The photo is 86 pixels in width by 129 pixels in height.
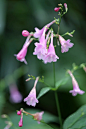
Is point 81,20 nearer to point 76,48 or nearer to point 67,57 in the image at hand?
point 76,48

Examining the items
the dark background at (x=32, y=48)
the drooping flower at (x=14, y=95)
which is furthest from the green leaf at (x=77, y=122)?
the drooping flower at (x=14, y=95)

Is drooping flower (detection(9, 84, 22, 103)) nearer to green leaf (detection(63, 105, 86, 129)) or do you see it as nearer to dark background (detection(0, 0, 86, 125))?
dark background (detection(0, 0, 86, 125))

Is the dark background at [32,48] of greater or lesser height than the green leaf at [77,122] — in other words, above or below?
above

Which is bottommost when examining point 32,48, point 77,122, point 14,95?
point 77,122

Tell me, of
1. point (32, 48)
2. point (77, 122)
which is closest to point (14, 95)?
point (32, 48)

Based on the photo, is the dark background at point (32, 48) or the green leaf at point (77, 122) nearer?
the green leaf at point (77, 122)

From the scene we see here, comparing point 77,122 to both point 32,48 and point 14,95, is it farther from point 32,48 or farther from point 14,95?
point 32,48

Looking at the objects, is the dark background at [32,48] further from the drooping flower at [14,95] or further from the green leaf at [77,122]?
the green leaf at [77,122]
